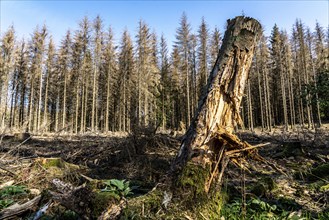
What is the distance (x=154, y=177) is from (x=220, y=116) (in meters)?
2.26

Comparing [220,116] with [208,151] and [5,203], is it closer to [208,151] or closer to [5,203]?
[208,151]

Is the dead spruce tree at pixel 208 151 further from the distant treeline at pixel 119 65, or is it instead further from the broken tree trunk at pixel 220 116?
the distant treeline at pixel 119 65

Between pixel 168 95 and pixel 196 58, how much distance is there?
817 centimetres

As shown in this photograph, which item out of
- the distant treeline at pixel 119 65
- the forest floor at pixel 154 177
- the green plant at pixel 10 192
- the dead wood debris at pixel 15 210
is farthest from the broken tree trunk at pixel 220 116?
the distant treeline at pixel 119 65

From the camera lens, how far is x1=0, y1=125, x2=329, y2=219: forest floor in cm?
348

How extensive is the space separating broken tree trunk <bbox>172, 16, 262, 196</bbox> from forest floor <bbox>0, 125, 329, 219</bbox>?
0.41 metres

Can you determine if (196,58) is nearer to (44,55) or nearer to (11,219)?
(44,55)

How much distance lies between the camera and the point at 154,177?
5023mm

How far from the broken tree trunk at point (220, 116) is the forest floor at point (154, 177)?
0.41 m

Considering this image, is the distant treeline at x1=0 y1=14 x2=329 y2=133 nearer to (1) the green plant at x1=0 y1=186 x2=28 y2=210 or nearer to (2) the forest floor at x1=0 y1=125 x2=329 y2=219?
(2) the forest floor at x1=0 y1=125 x2=329 y2=219

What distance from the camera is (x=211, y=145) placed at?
328cm

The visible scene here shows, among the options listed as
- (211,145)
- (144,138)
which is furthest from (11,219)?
(144,138)

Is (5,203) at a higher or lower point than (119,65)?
lower

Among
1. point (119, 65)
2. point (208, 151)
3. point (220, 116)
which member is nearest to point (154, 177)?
point (208, 151)
